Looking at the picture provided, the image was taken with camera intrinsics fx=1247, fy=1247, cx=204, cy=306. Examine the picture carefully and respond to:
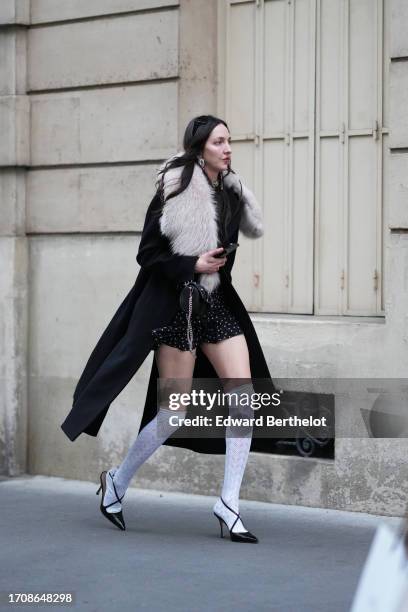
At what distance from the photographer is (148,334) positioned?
6152 mm

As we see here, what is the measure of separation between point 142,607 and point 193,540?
1345 mm

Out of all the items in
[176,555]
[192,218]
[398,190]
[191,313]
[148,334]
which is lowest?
[176,555]

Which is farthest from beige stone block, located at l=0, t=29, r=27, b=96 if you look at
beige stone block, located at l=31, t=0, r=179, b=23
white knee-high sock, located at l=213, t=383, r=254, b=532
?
white knee-high sock, located at l=213, t=383, r=254, b=532

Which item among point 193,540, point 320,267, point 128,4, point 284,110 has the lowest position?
point 193,540

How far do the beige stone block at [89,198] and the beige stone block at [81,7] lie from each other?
3.27ft

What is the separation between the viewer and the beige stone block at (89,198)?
25.8 feet

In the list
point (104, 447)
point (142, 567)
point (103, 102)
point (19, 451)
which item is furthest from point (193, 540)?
point (103, 102)

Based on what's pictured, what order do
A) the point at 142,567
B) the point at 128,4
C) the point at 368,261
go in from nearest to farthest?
the point at 142,567, the point at 368,261, the point at 128,4

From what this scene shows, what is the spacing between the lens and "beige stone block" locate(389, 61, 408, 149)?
671 cm

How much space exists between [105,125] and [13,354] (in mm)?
1655

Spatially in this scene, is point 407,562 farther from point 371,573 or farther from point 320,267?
point 320,267

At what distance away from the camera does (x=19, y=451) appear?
331 inches

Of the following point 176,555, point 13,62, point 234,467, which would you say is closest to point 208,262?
point 234,467

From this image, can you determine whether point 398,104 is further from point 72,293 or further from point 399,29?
point 72,293
